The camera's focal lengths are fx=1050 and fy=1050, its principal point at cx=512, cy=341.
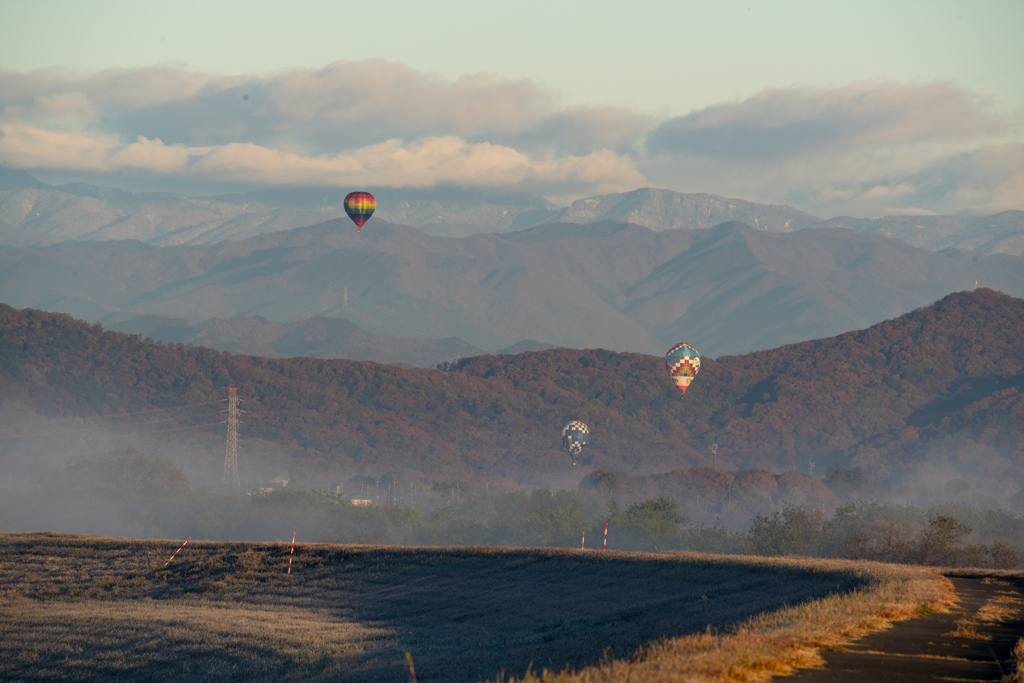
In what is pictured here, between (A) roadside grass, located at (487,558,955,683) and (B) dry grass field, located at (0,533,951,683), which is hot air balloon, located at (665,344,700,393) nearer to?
(B) dry grass field, located at (0,533,951,683)

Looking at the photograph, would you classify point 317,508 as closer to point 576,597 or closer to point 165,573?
point 165,573

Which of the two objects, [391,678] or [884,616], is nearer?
[884,616]

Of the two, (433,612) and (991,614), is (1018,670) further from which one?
(433,612)

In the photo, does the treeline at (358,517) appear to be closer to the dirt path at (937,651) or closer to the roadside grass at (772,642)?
the roadside grass at (772,642)

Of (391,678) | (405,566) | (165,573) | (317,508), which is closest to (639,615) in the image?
A: (391,678)

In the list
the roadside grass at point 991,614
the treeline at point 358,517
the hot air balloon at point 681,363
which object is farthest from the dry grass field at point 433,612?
the hot air balloon at point 681,363

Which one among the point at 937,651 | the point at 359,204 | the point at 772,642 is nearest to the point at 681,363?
the point at 359,204

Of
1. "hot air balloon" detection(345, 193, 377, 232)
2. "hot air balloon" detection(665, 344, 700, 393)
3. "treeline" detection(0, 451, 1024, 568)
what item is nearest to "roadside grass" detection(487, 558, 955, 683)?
"treeline" detection(0, 451, 1024, 568)
